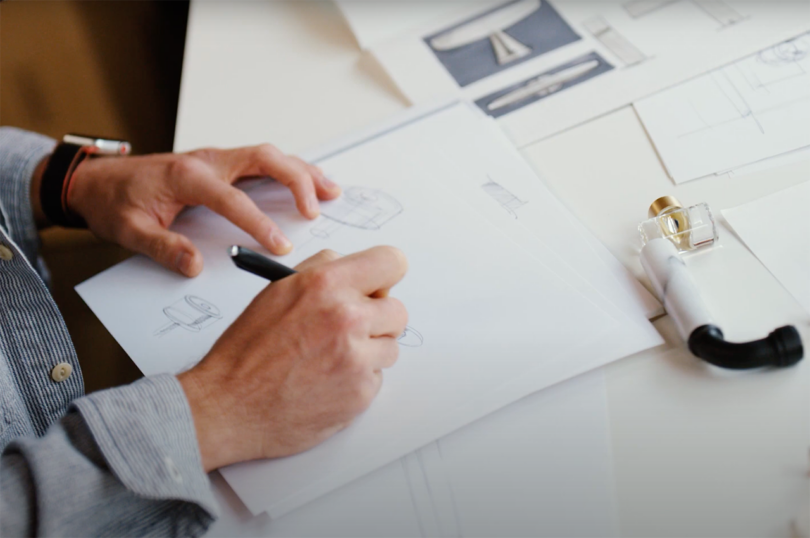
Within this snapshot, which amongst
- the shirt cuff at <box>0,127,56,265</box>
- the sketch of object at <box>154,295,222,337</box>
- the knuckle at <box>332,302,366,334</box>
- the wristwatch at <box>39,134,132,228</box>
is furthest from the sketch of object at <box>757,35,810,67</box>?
the shirt cuff at <box>0,127,56,265</box>

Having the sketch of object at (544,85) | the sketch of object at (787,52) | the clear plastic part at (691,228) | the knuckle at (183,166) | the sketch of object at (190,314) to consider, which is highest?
the knuckle at (183,166)

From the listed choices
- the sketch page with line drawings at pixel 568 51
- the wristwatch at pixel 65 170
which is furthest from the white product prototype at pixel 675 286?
the wristwatch at pixel 65 170

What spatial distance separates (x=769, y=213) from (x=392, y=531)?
0.44 m

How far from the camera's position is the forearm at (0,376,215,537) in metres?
0.49

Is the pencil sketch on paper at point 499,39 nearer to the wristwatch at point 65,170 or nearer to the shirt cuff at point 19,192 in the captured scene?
the wristwatch at point 65,170

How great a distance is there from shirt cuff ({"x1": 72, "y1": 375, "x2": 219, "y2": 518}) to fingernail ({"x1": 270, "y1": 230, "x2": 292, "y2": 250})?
22cm

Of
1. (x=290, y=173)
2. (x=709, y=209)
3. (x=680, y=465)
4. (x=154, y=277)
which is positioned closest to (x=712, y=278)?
(x=709, y=209)

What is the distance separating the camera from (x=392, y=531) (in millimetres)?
490

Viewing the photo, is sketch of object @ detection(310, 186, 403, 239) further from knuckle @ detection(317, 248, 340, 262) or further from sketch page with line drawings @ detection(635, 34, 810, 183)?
sketch page with line drawings @ detection(635, 34, 810, 183)

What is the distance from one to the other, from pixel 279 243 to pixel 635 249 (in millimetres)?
360

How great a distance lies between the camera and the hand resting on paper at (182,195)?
0.72 m

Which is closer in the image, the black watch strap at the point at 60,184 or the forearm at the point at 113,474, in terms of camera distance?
the forearm at the point at 113,474

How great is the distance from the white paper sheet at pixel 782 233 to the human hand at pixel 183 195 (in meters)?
0.42

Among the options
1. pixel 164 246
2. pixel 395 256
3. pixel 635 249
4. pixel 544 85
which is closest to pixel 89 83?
pixel 164 246
